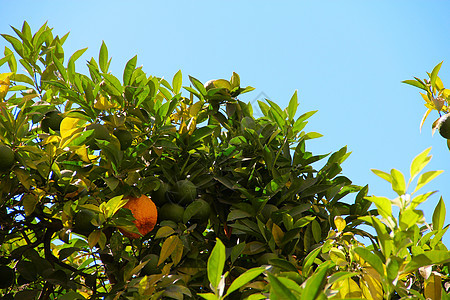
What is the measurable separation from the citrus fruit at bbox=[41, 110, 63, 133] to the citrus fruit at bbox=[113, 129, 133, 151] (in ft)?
0.96

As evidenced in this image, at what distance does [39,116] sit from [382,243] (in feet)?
4.30

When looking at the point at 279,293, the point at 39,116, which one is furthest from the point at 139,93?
the point at 279,293

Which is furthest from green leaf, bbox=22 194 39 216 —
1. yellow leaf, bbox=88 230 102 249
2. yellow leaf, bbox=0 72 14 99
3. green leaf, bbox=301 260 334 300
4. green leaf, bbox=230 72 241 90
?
green leaf, bbox=301 260 334 300

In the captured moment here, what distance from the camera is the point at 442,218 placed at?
1140 mm

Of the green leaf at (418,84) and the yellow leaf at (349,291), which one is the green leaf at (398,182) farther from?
the green leaf at (418,84)

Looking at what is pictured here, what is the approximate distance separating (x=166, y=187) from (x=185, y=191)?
9 centimetres

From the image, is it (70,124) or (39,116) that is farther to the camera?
(39,116)

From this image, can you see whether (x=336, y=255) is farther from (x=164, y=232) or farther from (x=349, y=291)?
(x=164, y=232)

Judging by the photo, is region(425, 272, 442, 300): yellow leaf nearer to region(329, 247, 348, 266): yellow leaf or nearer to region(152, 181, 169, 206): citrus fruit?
region(329, 247, 348, 266): yellow leaf

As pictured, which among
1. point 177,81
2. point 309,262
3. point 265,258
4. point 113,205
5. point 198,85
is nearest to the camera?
point 309,262

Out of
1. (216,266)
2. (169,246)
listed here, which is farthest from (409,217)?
(169,246)

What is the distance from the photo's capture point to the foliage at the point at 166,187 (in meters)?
1.44

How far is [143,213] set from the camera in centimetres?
149

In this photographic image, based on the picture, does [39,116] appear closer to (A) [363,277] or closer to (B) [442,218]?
(A) [363,277]
